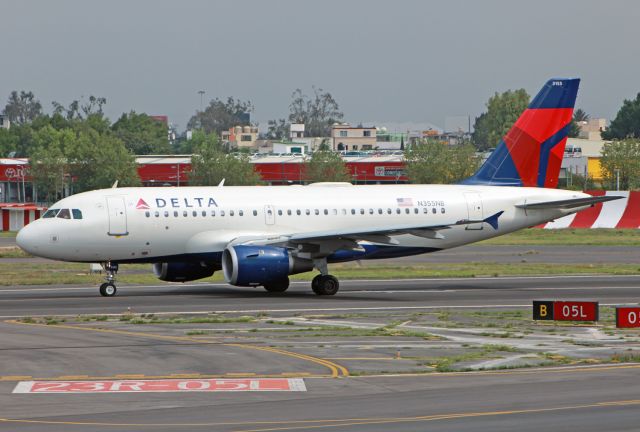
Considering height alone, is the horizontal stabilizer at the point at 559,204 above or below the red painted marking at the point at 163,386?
above

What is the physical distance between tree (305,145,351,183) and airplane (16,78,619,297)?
82.7 metres

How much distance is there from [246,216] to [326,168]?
297 ft

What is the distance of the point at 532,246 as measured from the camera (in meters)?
78.3

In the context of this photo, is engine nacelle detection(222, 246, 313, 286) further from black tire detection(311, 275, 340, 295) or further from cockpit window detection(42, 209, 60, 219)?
cockpit window detection(42, 209, 60, 219)

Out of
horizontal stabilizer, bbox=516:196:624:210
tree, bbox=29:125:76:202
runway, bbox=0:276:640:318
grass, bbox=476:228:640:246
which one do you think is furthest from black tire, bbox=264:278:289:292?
tree, bbox=29:125:76:202

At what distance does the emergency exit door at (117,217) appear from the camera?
46.1 meters

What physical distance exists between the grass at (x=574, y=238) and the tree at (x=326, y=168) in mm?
48552

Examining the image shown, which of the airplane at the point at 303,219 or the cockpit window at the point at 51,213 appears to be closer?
the airplane at the point at 303,219

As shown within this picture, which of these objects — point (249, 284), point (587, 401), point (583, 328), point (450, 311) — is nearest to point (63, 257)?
point (249, 284)

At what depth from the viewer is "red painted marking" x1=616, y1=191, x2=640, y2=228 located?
290ft

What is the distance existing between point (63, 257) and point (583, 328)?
66.9ft

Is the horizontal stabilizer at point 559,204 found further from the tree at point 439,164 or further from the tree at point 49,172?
the tree at point 49,172

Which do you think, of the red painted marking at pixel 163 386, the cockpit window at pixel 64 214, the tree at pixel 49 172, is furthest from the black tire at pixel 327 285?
the tree at pixel 49 172

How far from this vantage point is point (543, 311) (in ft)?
120
